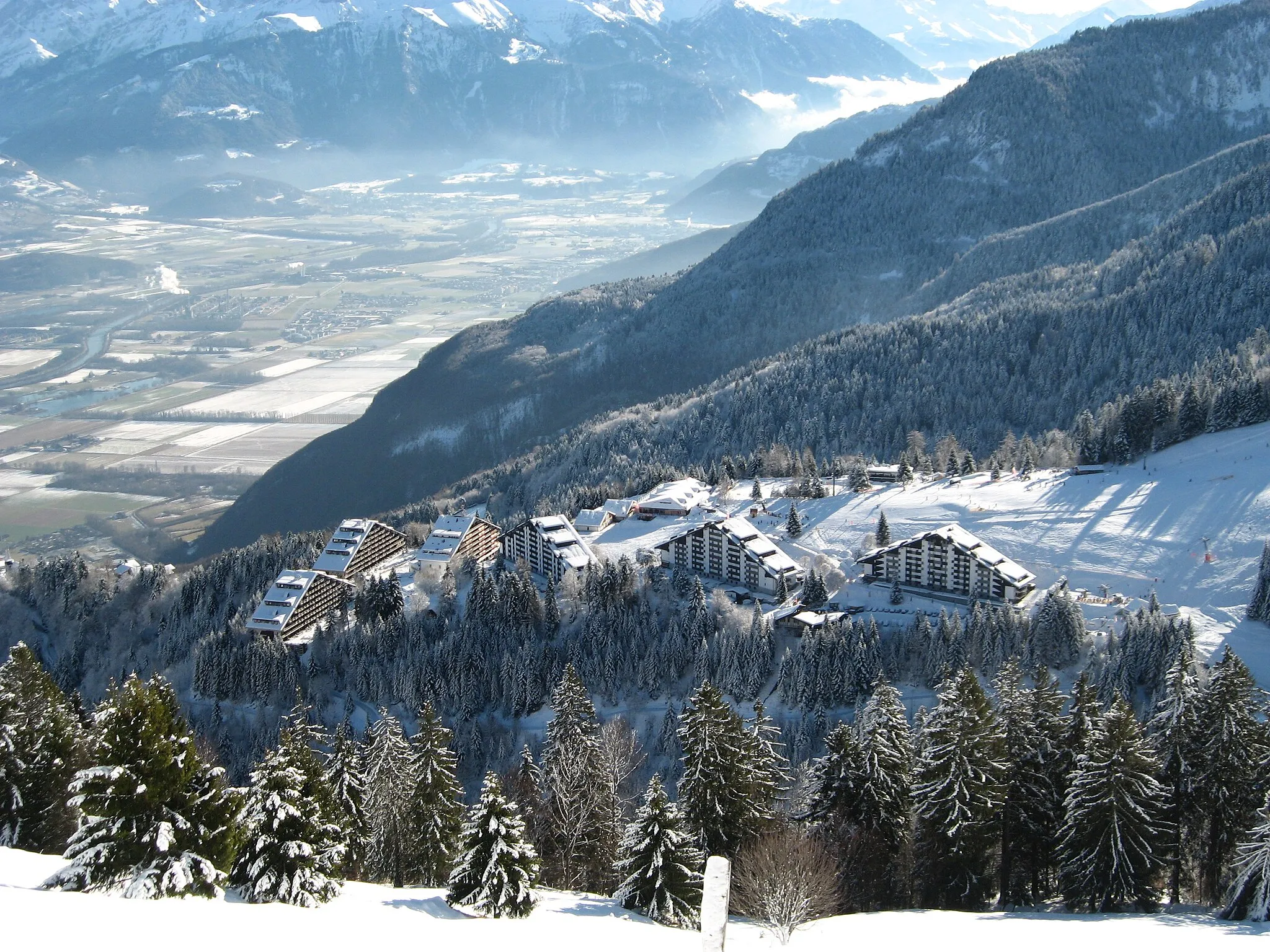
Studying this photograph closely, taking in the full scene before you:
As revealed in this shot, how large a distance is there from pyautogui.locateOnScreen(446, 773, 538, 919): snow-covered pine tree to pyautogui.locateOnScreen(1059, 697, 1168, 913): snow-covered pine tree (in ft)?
68.8

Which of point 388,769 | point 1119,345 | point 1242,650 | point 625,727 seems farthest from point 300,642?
point 1119,345

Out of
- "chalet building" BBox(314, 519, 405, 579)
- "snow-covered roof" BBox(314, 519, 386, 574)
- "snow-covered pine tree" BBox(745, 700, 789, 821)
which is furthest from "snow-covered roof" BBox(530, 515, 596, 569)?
→ "snow-covered pine tree" BBox(745, 700, 789, 821)

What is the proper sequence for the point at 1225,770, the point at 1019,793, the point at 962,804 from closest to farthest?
the point at 1225,770 → the point at 962,804 → the point at 1019,793

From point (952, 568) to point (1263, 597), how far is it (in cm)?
2010

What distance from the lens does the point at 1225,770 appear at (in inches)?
1729

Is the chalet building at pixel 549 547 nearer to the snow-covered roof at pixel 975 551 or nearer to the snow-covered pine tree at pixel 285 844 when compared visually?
the snow-covered roof at pixel 975 551

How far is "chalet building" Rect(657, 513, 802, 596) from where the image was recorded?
8681 cm

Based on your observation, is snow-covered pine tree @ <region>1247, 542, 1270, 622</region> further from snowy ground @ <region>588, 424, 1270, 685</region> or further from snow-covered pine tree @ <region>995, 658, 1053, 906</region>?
snow-covered pine tree @ <region>995, 658, 1053, 906</region>

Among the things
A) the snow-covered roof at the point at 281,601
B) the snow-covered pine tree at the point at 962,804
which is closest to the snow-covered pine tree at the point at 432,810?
the snow-covered pine tree at the point at 962,804

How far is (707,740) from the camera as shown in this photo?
45.5m

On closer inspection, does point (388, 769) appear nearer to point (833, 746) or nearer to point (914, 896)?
point (833, 746)

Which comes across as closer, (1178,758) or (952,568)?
(1178,758)

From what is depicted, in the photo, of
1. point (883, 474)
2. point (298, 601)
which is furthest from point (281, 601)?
point (883, 474)

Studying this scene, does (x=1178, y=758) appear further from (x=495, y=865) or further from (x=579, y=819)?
(x=495, y=865)
